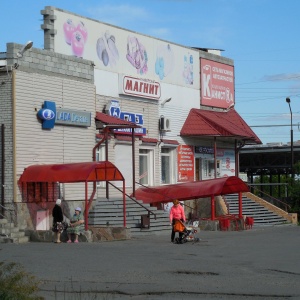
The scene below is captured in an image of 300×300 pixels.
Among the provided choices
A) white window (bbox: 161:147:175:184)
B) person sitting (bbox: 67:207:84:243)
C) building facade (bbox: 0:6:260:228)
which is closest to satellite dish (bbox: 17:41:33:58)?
building facade (bbox: 0:6:260:228)

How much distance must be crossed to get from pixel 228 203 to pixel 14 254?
70.4ft

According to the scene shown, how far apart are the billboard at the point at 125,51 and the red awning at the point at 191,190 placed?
5.75 m

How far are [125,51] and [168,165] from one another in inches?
276

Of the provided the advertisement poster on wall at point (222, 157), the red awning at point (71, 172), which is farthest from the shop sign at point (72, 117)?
the advertisement poster on wall at point (222, 157)

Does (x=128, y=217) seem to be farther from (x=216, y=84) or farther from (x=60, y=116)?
(x=216, y=84)

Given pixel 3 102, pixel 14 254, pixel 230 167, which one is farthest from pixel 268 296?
pixel 230 167

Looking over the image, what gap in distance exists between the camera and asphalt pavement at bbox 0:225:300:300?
14703 mm

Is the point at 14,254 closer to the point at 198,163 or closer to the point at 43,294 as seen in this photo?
the point at 43,294

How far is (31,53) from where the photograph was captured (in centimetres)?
3062

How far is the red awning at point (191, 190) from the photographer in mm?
35312

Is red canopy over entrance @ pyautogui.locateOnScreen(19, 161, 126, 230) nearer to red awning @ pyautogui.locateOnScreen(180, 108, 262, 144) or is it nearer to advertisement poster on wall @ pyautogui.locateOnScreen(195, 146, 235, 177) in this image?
red awning @ pyautogui.locateOnScreen(180, 108, 262, 144)

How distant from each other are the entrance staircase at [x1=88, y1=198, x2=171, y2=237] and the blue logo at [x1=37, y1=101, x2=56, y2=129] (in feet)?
13.5

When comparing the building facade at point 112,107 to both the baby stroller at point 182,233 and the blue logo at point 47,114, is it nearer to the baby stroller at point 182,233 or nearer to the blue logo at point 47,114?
the blue logo at point 47,114

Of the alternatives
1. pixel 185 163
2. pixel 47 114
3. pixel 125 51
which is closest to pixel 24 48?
pixel 47 114
